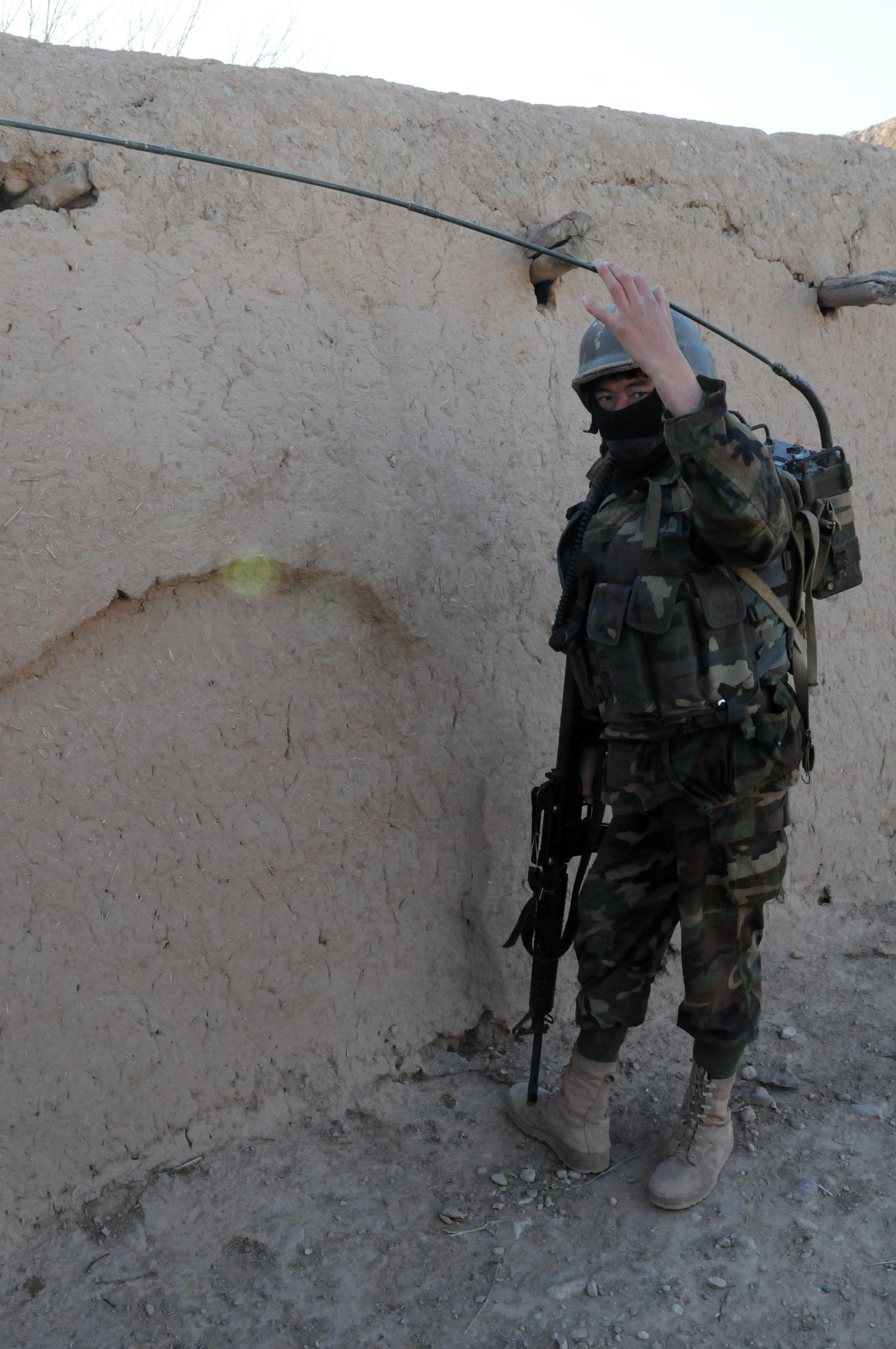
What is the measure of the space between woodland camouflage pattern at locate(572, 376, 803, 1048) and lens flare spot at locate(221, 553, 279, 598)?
663 millimetres

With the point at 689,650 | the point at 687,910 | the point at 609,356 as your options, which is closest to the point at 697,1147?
the point at 687,910

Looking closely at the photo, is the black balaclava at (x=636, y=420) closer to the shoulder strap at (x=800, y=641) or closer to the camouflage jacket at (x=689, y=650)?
the camouflage jacket at (x=689, y=650)

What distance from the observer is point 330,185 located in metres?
2.13

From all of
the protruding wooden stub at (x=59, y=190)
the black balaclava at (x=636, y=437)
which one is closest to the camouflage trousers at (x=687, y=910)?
the black balaclava at (x=636, y=437)

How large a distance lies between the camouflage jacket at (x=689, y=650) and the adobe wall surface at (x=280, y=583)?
1.91 ft

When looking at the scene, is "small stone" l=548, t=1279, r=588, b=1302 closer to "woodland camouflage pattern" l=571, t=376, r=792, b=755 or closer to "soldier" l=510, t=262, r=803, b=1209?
"soldier" l=510, t=262, r=803, b=1209

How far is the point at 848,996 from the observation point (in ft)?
10.1

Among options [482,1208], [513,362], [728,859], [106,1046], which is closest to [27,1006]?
[106,1046]

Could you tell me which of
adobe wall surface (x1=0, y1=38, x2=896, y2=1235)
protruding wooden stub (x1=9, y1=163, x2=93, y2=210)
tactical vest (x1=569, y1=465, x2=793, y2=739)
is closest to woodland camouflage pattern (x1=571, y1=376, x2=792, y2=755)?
tactical vest (x1=569, y1=465, x2=793, y2=739)

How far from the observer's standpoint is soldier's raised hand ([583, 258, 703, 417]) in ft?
5.95

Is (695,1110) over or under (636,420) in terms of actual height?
under

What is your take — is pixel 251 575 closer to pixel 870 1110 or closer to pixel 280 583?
pixel 280 583

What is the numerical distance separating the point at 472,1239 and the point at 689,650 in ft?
4.00

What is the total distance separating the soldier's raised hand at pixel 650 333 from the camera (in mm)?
1814
